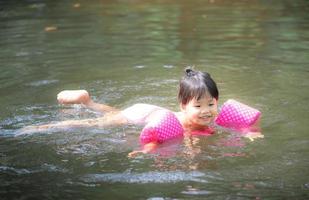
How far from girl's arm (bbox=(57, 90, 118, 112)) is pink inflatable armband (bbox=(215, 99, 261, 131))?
3.97 feet

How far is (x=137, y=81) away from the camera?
7352mm

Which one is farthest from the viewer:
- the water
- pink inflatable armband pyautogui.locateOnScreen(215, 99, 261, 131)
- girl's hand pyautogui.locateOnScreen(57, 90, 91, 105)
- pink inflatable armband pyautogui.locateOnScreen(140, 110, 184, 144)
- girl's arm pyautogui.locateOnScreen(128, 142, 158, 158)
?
girl's hand pyautogui.locateOnScreen(57, 90, 91, 105)

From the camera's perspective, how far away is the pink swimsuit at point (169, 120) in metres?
5.22

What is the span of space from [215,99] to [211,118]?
0.18m

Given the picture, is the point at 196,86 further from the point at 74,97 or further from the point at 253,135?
the point at 74,97

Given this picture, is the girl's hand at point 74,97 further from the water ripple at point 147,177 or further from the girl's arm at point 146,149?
the water ripple at point 147,177

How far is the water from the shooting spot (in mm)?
4410

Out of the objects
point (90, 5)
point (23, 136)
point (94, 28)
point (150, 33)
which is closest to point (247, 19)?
point (150, 33)

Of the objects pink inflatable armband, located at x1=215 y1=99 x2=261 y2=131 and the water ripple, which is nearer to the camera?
the water ripple

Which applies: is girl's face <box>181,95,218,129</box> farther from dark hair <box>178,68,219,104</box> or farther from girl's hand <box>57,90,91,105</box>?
girl's hand <box>57,90,91,105</box>

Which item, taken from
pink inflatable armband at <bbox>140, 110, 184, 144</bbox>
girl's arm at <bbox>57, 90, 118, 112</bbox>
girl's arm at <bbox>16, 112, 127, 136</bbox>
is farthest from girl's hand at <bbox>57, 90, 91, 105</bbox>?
pink inflatable armband at <bbox>140, 110, 184, 144</bbox>

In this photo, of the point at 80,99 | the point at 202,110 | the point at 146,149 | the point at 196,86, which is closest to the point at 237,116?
the point at 202,110

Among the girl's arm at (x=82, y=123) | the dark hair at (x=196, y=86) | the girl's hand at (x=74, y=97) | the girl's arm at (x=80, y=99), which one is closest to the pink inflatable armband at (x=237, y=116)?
the dark hair at (x=196, y=86)

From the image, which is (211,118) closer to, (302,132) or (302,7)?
(302,132)
